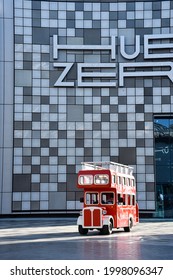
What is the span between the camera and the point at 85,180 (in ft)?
86.8

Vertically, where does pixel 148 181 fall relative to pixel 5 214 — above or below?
above

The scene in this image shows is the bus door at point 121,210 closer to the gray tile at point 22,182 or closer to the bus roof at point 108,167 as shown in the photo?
Result: the bus roof at point 108,167

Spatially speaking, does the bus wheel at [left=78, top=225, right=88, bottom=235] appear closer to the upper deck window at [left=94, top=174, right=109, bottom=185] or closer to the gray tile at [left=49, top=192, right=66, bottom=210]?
the upper deck window at [left=94, top=174, right=109, bottom=185]

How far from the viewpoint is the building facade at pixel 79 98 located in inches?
1713

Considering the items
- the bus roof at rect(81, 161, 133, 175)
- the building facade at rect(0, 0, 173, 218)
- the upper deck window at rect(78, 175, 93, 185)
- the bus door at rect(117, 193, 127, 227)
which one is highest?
the building facade at rect(0, 0, 173, 218)

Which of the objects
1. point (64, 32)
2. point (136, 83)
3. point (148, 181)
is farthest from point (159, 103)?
point (64, 32)

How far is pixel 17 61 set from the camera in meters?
44.4

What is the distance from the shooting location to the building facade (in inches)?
1713

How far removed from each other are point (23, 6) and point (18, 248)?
3185 centimetres

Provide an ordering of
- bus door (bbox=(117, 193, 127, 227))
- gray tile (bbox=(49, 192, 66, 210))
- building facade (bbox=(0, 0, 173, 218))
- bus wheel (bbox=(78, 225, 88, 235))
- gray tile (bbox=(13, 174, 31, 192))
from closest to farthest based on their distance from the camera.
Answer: bus wheel (bbox=(78, 225, 88, 235)) → bus door (bbox=(117, 193, 127, 227)) → gray tile (bbox=(13, 174, 31, 192)) → gray tile (bbox=(49, 192, 66, 210)) → building facade (bbox=(0, 0, 173, 218))

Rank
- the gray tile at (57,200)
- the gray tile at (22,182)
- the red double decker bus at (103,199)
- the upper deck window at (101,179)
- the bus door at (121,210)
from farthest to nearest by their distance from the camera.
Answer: the gray tile at (57,200) < the gray tile at (22,182) < the bus door at (121,210) < the upper deck window at (101,179) < the red double decker bus at (103,199)

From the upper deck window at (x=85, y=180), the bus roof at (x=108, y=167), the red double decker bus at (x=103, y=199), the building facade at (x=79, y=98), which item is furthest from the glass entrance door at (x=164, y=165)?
the upper deck window at (x=85, y=180)

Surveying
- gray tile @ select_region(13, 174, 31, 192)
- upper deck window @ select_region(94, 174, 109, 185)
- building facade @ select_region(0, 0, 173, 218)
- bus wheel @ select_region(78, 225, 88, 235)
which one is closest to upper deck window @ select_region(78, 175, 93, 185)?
upper deck window @ select_region(94, 174, 109, 185)
